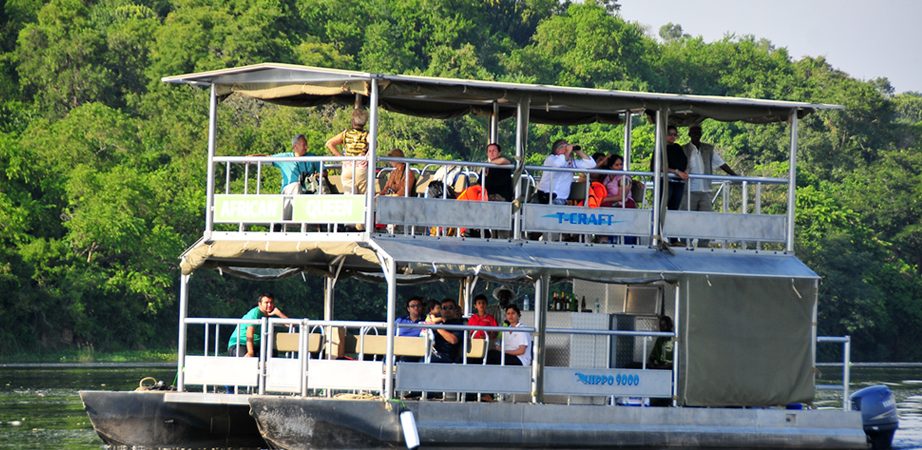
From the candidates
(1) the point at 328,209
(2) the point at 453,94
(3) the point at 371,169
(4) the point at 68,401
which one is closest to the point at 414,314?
(1) the point at 328,209

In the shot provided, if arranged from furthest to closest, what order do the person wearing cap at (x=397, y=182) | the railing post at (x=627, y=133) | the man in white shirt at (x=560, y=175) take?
1. the railing post at (x=627, y=133)
2. the man in white shirt at (x=560, y=175)
3. the person wearing cap at (x=397, y=182)

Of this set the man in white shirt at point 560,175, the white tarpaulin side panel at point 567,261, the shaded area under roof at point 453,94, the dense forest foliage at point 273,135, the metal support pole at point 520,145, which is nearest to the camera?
the white tarpaulin side panel at point 567,261

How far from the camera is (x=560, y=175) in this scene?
1966 cm

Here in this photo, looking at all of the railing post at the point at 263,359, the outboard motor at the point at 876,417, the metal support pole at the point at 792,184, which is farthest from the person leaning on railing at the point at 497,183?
the outboard motor at the point at 876,417

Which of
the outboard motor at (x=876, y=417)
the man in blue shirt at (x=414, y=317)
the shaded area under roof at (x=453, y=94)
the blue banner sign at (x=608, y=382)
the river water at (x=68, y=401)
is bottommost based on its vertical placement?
the river water at (x=68, y=401)

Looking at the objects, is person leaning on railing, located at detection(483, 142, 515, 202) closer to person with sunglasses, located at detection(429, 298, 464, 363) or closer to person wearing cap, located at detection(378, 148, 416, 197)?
person wearing cap, located at detection(378, 148, 416, 197)

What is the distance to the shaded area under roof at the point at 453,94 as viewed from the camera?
1809cm

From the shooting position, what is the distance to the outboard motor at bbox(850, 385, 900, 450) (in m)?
21.0

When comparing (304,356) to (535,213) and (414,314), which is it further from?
(535,213)

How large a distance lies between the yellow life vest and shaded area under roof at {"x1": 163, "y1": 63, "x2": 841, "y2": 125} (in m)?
0.48

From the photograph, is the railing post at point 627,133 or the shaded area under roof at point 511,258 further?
the railing post at point 627,133

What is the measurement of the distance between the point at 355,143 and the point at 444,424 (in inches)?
147

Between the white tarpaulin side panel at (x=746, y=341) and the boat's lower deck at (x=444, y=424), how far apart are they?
1.13 ft

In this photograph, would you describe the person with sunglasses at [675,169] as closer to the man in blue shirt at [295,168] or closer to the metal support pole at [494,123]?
the metal support pole at [494,123]
